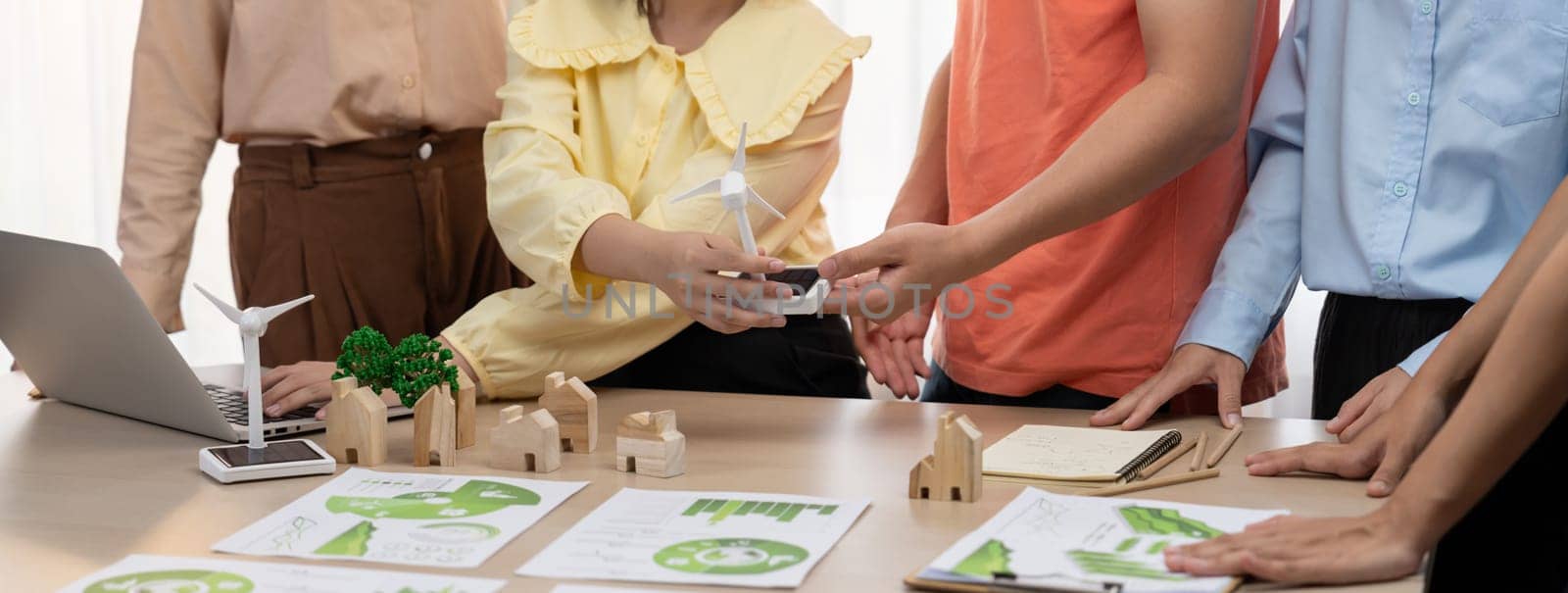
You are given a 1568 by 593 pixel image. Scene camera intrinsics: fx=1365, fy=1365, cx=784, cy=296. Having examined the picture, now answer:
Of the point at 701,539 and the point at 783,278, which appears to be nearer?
the point at 701,539

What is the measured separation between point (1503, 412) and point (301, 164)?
60.6 inches

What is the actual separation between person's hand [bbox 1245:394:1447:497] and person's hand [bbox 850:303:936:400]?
1.73 ft

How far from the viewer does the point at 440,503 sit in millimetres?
1097

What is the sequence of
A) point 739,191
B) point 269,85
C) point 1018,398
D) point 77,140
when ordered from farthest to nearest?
point 77,140
point 269,85
point 1018,398
point 739,191

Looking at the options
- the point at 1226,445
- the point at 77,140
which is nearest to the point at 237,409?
the point at 1226,445

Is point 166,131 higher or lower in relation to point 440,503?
higher

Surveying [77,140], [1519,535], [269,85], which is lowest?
[1519,535]

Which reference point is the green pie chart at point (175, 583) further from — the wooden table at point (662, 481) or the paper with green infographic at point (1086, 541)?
the paper with green infographic at point (1086, 541)

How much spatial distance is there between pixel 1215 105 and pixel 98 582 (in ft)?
3.47

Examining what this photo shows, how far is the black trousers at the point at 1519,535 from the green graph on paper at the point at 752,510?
0.52 m

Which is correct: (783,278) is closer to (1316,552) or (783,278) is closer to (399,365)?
(399,365)

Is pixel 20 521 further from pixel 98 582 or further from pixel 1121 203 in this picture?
pixel 1121 203

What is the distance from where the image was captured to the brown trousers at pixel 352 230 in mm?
1918

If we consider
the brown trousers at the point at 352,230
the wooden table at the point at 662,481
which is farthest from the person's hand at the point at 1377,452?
the brown trousers at the point at 352,230
